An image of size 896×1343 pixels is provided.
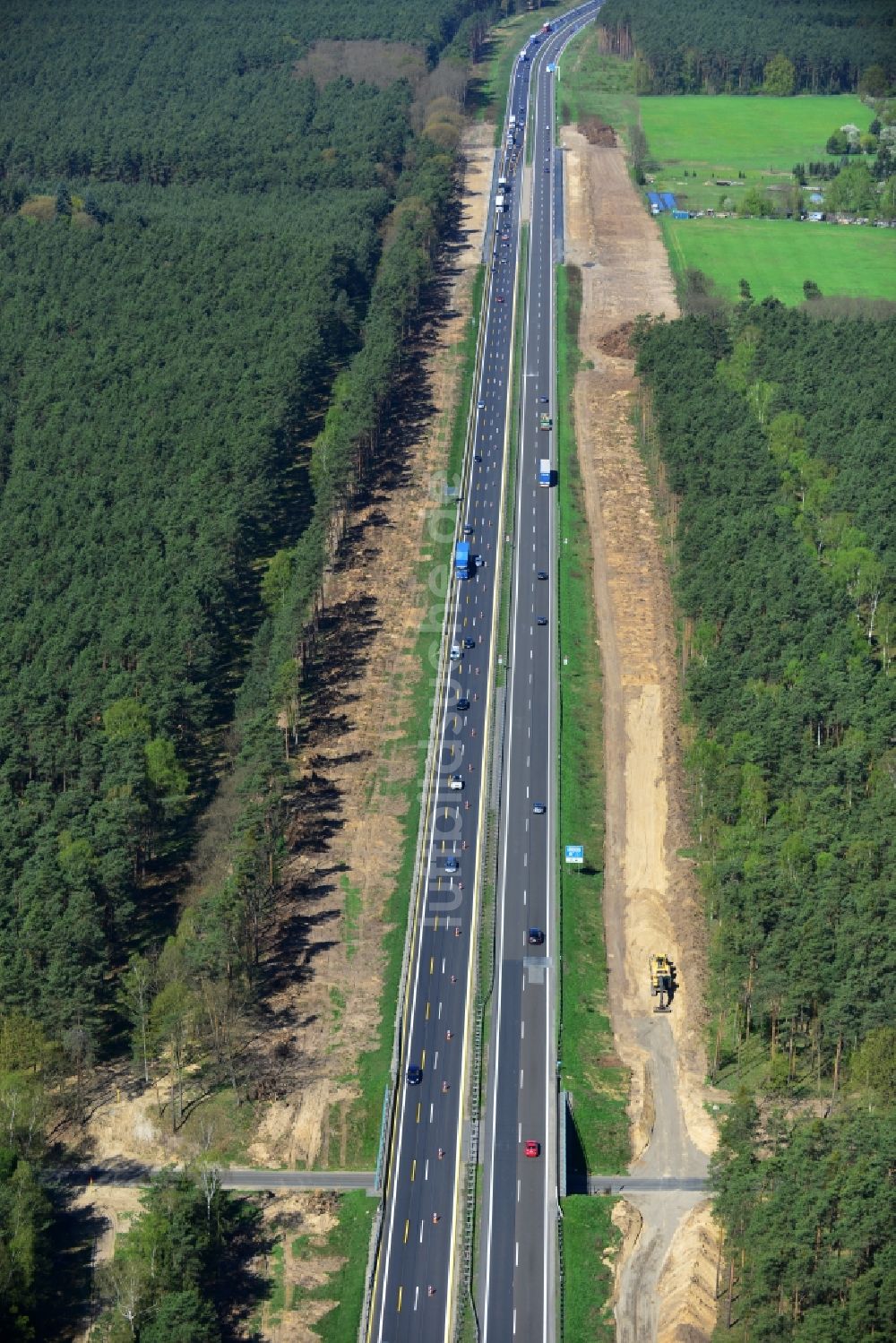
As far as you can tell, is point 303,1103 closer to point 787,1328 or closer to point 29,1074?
point 29,1074

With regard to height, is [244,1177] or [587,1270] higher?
[244,1177]

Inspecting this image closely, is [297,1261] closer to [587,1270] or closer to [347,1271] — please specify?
[347,1271]

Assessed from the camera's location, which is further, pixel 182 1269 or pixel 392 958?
pixel 392 958

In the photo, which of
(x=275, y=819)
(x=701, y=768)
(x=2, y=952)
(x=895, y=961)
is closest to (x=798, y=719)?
(x=701, y=768)

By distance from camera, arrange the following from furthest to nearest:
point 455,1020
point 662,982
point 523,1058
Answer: point 662,982, point 455,1020, point 523,1058

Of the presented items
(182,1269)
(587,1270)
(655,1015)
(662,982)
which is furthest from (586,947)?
(182,1269)

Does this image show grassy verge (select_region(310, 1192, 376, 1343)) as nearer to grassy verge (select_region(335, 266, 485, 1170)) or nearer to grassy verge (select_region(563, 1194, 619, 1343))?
grassy verge (select_region(335, 266, 485, 1170))

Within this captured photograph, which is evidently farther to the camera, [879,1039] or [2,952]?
[2,952]
